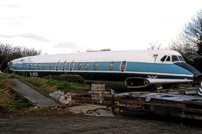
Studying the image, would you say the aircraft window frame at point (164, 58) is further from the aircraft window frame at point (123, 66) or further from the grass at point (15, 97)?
the grass at point (15, 97)

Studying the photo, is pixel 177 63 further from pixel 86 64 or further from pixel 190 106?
pixel 190 106

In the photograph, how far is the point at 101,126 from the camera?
1055cm

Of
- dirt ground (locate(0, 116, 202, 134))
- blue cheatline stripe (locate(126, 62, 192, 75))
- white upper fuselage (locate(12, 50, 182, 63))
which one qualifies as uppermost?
white upper fuselage (locate(12, 50, 182, 63))

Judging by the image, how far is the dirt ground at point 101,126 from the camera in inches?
386

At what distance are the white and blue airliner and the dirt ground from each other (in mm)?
10450

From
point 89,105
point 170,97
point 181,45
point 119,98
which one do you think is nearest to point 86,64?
point 89,105

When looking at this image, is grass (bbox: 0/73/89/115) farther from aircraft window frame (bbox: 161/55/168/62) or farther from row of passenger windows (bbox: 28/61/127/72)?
aircraft window frame (bbox: 161/55/168/62)

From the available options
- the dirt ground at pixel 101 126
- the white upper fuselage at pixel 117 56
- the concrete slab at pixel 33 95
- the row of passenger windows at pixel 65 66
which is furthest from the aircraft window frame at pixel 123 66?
the dirt ground at pixel 101 126

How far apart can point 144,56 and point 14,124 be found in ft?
45.8

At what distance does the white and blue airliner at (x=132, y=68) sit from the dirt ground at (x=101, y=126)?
10450 mm

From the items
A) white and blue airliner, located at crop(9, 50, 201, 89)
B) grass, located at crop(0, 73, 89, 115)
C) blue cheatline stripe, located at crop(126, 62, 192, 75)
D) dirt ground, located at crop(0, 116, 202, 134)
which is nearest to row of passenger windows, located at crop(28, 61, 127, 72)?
white and blue airliner, located at crop(9, 50, 201, 89)

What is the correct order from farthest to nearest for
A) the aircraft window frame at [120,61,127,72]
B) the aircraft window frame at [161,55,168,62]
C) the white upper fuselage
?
the aircraft window frame at [120,61,127,72] < the white upper fuselage < the aircraft window frame at [161,55,168,62]

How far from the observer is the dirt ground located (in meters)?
9.80

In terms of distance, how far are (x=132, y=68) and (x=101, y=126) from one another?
45.2 ft
